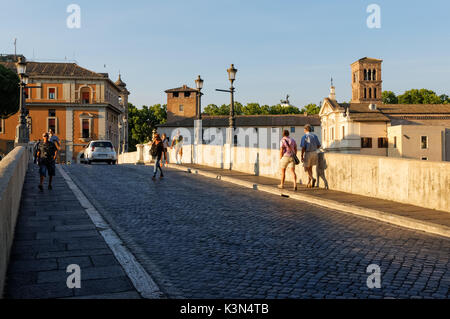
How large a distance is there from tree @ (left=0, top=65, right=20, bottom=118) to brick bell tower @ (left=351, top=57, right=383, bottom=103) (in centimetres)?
7568

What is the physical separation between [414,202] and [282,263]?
531cm

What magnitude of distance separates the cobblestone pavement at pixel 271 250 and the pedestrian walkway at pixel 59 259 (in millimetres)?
426

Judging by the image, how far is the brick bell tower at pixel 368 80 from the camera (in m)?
103

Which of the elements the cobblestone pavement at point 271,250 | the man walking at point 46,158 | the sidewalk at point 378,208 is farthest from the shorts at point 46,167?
the sidewalk at point 378,208

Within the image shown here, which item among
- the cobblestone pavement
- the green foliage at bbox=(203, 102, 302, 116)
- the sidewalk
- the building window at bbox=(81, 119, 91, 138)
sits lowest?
the cobblestone pavement

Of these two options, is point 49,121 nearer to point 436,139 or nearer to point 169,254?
point 436,139

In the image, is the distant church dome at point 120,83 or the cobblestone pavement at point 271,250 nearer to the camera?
the cobblestone pavement at point 271,250

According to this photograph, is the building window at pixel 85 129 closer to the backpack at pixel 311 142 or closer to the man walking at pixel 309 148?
the man walking at pixel 309 148

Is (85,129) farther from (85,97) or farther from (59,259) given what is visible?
(59,259)

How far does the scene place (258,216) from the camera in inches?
334

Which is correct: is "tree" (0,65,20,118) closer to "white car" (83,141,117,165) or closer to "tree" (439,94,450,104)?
"white car" (83,141,117,165)

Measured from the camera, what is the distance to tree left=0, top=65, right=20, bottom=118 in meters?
49.3

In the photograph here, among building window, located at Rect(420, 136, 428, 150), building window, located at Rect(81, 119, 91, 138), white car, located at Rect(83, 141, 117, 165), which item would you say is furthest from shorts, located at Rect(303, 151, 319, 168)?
building window, located at Rect(420, 136, 428, 150)
